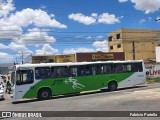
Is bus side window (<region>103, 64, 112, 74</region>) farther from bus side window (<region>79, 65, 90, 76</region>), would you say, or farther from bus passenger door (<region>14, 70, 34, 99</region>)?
bus passenger door (<region>14, 70, 34, 99</region>)

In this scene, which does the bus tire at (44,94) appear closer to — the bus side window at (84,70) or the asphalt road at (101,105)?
the asphalt road at (101,105)

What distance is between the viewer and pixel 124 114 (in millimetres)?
14141

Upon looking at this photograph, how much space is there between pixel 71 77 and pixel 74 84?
0.63 metres

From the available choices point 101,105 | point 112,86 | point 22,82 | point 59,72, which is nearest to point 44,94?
point 22,82

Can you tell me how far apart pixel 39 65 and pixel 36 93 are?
207 cm

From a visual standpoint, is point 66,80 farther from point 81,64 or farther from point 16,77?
point 16,77

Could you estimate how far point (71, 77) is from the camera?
87.1ft

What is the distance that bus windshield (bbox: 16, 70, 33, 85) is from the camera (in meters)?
24.3

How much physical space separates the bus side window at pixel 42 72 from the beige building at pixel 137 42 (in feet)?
201

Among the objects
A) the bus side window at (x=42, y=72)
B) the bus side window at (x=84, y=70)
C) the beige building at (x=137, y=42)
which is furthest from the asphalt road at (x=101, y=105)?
the beige building at (x=137, y=42)

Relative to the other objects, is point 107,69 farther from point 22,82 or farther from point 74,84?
point 22,82

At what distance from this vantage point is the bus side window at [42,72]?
24969mm

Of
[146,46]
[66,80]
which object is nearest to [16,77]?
[66,80]

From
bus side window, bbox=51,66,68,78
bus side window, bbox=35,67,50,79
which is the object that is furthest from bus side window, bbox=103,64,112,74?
bus side window, bbox=35,67,50,79
